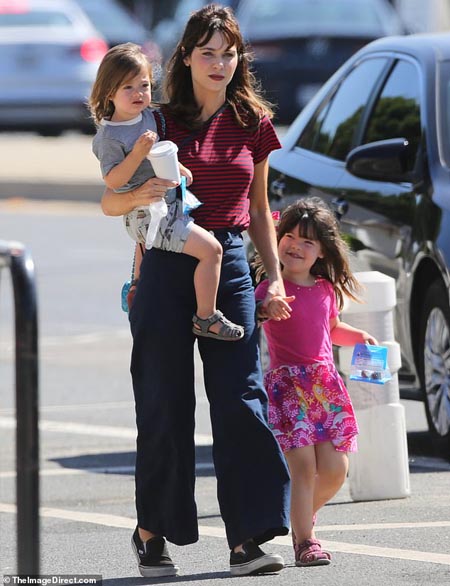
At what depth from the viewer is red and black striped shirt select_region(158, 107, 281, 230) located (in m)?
5.41

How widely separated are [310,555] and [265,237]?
1.01 m

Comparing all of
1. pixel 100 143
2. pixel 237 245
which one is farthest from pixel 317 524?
pixel 100 143

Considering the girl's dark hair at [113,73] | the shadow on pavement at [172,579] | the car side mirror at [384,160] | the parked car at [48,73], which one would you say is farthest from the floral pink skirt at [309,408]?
the parked car at [48,73]

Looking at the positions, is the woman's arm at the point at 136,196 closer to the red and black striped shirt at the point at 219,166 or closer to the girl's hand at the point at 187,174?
the girl's hand at the point at 187,174

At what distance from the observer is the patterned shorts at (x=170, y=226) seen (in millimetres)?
5305

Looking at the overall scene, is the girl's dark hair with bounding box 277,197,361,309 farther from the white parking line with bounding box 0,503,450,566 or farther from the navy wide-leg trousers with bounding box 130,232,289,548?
the white parking line with bounding box 0,503,450,566

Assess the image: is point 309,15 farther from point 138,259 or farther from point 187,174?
point 187,174

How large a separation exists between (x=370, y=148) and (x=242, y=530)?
262 cm

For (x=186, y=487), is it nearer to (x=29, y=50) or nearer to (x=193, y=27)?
(x=193, y=27)

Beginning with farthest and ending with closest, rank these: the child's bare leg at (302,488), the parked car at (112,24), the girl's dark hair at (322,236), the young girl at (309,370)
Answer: the parked car at (112,24) → the girl's dark hair at (322,236) → the young girl at (309,370) → the child's bare leg at (302,488)

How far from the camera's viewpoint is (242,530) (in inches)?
214

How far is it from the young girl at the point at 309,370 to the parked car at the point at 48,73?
17.0m

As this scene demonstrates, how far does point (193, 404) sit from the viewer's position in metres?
5.48

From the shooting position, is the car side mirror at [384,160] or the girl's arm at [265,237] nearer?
the girl's arm at [265,237]
